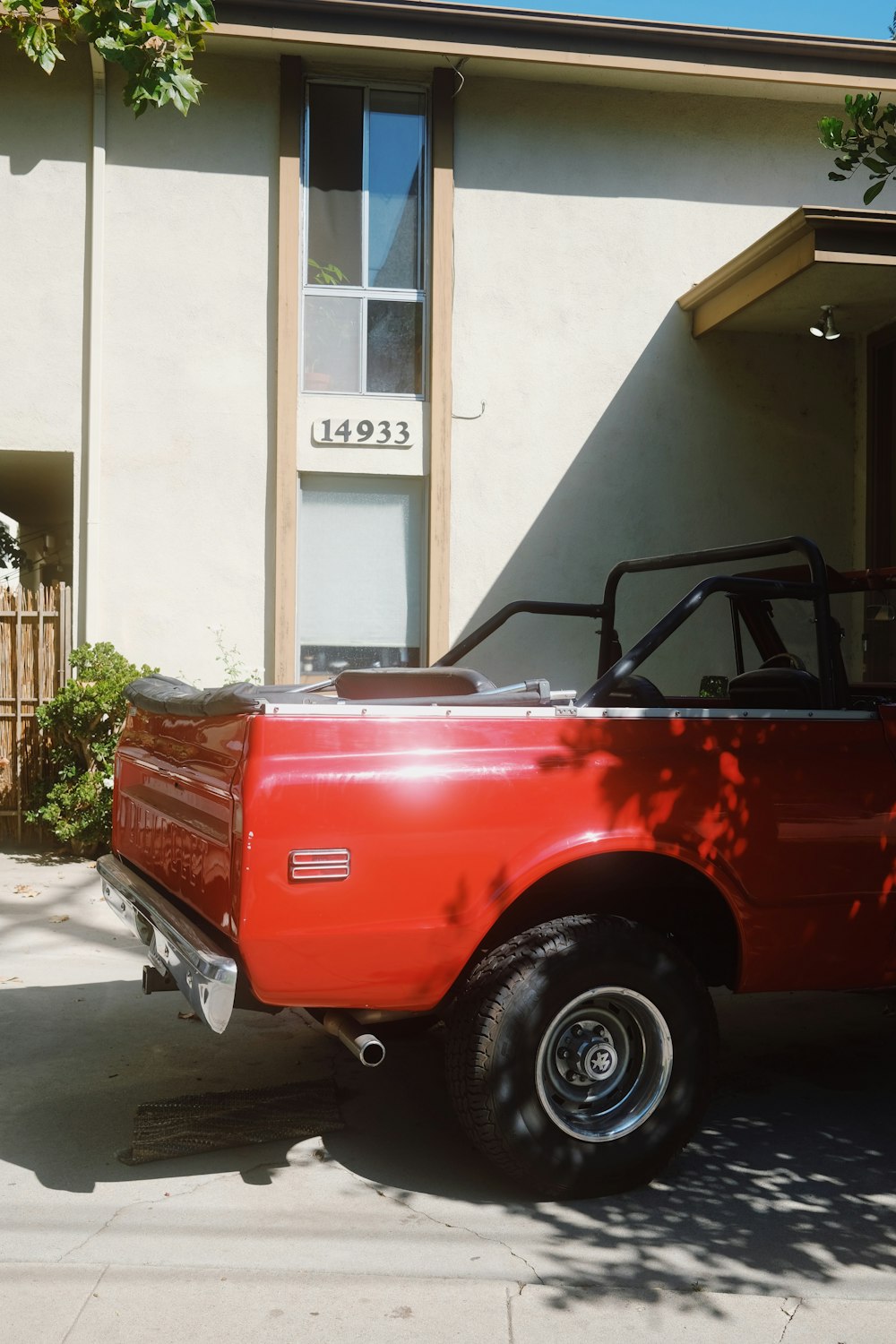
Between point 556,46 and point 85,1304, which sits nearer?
point 85,1304

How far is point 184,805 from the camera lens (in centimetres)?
400

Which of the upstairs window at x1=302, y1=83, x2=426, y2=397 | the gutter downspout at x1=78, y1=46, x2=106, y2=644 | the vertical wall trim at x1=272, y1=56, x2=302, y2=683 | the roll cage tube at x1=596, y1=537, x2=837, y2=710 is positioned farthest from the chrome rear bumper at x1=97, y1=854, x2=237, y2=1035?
the upstairs window at x1=302, y1=83, x2=426, y2=397

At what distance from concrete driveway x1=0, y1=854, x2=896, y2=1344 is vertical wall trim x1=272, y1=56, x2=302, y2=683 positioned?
5632mm

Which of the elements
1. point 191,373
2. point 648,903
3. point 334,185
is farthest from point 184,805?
point 334,185

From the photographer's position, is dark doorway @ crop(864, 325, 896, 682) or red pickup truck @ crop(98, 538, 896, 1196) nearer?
red pickup truck @ crop(98, 538, 896, 1196)

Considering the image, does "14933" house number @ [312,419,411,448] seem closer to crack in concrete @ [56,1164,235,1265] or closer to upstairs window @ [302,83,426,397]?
A: upstairs window @ [302,83,426,397]

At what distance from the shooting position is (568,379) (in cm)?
1102

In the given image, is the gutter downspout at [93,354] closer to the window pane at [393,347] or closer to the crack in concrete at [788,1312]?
the window pane at [393,347]

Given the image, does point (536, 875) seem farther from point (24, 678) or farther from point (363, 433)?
point (363, 433)

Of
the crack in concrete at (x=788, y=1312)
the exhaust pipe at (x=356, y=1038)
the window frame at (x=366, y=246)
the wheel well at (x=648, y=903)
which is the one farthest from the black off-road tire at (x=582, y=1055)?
the window frame at (x=366, y=246)

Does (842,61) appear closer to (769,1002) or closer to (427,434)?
(427,434)

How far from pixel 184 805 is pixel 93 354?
729 cm

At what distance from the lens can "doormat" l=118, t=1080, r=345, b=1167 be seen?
4027 mm

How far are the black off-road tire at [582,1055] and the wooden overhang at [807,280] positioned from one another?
663cm
